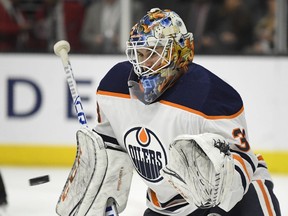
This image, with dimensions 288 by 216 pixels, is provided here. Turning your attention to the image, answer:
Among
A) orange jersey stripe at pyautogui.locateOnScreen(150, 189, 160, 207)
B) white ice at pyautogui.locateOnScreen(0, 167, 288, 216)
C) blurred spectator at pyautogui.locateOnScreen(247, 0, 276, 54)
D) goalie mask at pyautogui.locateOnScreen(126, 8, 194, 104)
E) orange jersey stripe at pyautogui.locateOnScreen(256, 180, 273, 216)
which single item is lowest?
white ice at pyautogui.locateOnScreen(0, 167, 288, 216)

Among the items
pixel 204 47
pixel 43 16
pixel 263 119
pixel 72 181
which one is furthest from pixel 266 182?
pixel 43 16

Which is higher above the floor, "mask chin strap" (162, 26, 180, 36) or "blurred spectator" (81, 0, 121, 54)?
"mask chin strap" (162, 26, 180, 36)

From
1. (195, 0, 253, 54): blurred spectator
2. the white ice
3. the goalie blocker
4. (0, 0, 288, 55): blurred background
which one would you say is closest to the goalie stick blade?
the goalie blocker

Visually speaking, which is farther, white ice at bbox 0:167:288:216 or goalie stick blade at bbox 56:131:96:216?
white ice at bbox 0:167:288:216

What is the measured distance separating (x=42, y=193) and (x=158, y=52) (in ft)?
7.26

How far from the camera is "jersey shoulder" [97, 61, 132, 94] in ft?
8.80

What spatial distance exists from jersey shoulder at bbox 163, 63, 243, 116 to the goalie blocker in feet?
0.85

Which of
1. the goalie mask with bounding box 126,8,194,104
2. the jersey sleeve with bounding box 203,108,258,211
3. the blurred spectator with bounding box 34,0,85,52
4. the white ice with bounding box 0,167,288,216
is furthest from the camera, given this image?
the blurred spectator with bounding box 34,0,85,52

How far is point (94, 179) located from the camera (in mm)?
2576

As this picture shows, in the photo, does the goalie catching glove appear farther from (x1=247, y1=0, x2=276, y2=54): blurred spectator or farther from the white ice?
(x1=247, y1=0, x2=276, y2=54): blurred spectator

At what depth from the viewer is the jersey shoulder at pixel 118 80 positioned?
8.80ft

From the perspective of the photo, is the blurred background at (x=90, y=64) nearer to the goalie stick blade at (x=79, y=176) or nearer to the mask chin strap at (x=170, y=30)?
the goalie stick blade at (x=79, y=176)

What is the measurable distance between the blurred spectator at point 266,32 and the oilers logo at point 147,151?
10.5ft

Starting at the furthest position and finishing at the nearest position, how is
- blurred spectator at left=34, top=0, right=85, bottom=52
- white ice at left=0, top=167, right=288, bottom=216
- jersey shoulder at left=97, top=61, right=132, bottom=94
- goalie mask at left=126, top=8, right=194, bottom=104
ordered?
blurred spectator at left=34, top=0, right=85, bottom=52 → white ice at left=0, top=167, right=288, bottom=216 → jersey shoulder at left=97, top=61, right=132, bottom=94 → goalie mask at left=126, top=8, right=194, bottom=104
